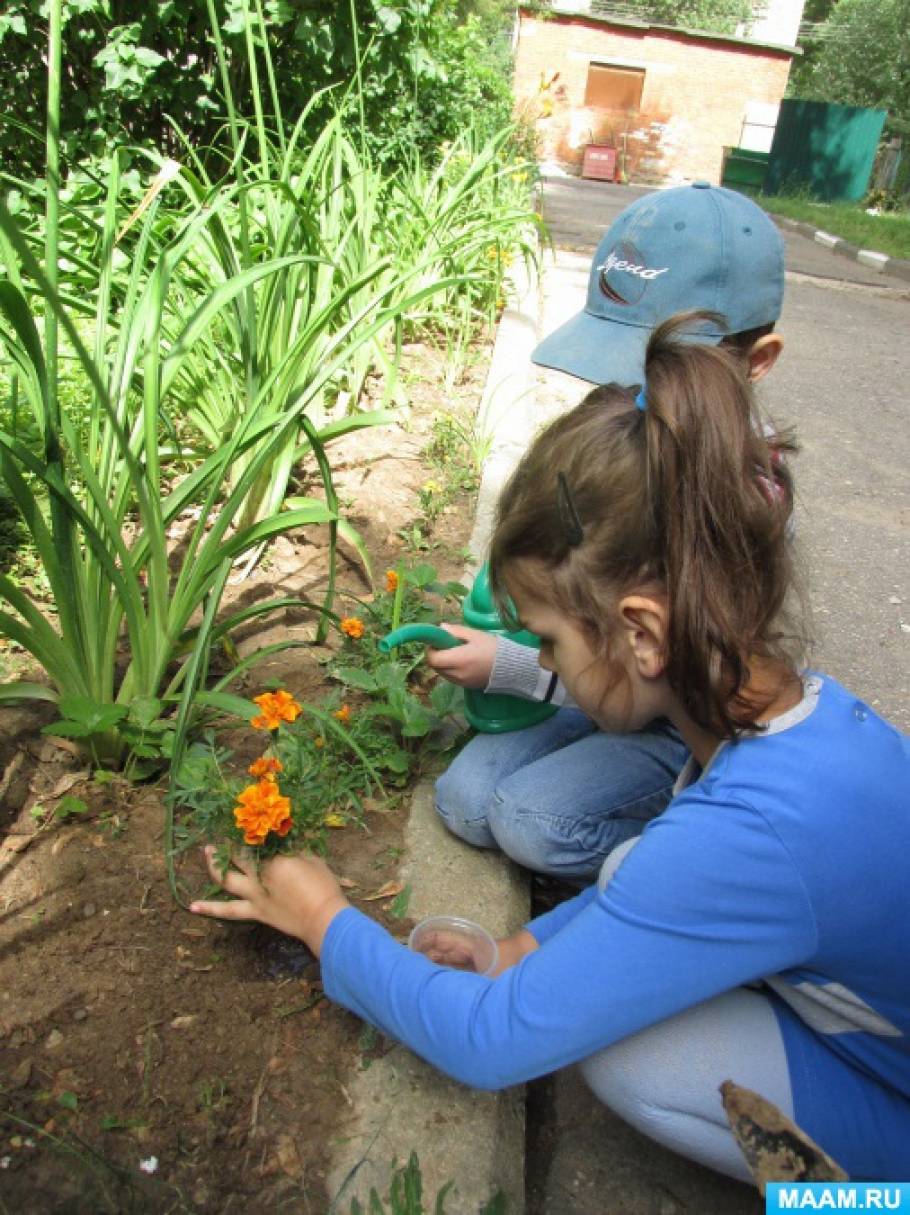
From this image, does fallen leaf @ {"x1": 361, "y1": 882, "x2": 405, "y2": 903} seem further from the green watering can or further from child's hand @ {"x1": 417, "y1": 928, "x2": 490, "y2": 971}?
the green watering can

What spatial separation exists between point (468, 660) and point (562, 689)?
0.61 feet

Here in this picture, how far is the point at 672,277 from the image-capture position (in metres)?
1.76

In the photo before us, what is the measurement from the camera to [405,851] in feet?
5.39

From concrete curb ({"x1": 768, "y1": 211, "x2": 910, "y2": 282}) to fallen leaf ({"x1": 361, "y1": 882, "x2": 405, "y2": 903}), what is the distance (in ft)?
34.1

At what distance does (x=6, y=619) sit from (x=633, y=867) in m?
0.92

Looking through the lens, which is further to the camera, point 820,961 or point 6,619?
point 6,619

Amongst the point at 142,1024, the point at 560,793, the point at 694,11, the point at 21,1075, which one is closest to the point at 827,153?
the point at 560,793

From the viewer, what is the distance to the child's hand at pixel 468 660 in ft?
5.71

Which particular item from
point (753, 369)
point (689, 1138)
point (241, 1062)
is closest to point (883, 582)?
point (753, 369)

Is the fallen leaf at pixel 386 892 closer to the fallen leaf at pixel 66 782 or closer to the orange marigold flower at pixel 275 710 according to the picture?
the orange marigold flower at pixel 275 710

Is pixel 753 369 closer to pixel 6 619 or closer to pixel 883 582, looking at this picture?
pixel 6 619

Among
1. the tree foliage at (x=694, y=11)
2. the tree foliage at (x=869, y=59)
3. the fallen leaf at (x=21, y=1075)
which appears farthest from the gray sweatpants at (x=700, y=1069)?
the tree foliage at (x=694, y=11)

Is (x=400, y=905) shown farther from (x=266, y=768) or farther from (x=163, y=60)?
(x=163, y=60)

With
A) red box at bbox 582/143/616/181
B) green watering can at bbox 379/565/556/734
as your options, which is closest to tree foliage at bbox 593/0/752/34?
red box at bbox 582/143/616/181
